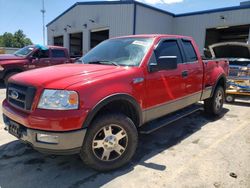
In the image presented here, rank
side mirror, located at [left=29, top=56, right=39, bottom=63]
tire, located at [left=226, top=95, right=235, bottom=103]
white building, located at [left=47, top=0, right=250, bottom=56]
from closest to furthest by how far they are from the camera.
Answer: tire, located at [left=226, top=95, right=235, bottom=103] → side mirror, located at [left=29, top=56, right=39, bottom=63] → white building, located at [left=47, top=0, right=250, bottom=56]

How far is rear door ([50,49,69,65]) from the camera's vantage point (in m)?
11.1

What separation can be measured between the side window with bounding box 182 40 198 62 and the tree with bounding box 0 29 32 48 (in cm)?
10574

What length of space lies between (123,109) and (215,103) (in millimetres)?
3301

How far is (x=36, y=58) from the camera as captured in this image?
418 inches

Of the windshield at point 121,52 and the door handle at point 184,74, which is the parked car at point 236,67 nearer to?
the door handle at point 184,74

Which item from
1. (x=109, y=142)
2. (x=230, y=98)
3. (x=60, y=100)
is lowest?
(x=230, y=98)

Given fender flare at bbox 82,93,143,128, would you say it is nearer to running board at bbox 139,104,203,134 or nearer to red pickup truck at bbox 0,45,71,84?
running board at bbox 139,104,203,134

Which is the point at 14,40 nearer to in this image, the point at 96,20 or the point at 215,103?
the point at 96,20

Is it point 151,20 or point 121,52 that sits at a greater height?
point 151,20

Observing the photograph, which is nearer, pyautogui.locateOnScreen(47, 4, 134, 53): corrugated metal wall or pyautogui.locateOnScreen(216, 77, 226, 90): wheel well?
pyautogui.locateOnScreen(216, 77, 226, 90): wheel well

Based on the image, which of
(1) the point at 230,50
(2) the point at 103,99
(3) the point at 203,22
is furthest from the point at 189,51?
(3) the point at 203,22

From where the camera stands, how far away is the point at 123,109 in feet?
11.8

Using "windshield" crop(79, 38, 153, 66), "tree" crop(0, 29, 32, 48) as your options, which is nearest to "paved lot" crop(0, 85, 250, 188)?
"windshield" crop(79, 38, 153, 66)

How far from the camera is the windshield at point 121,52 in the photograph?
3803 mm
